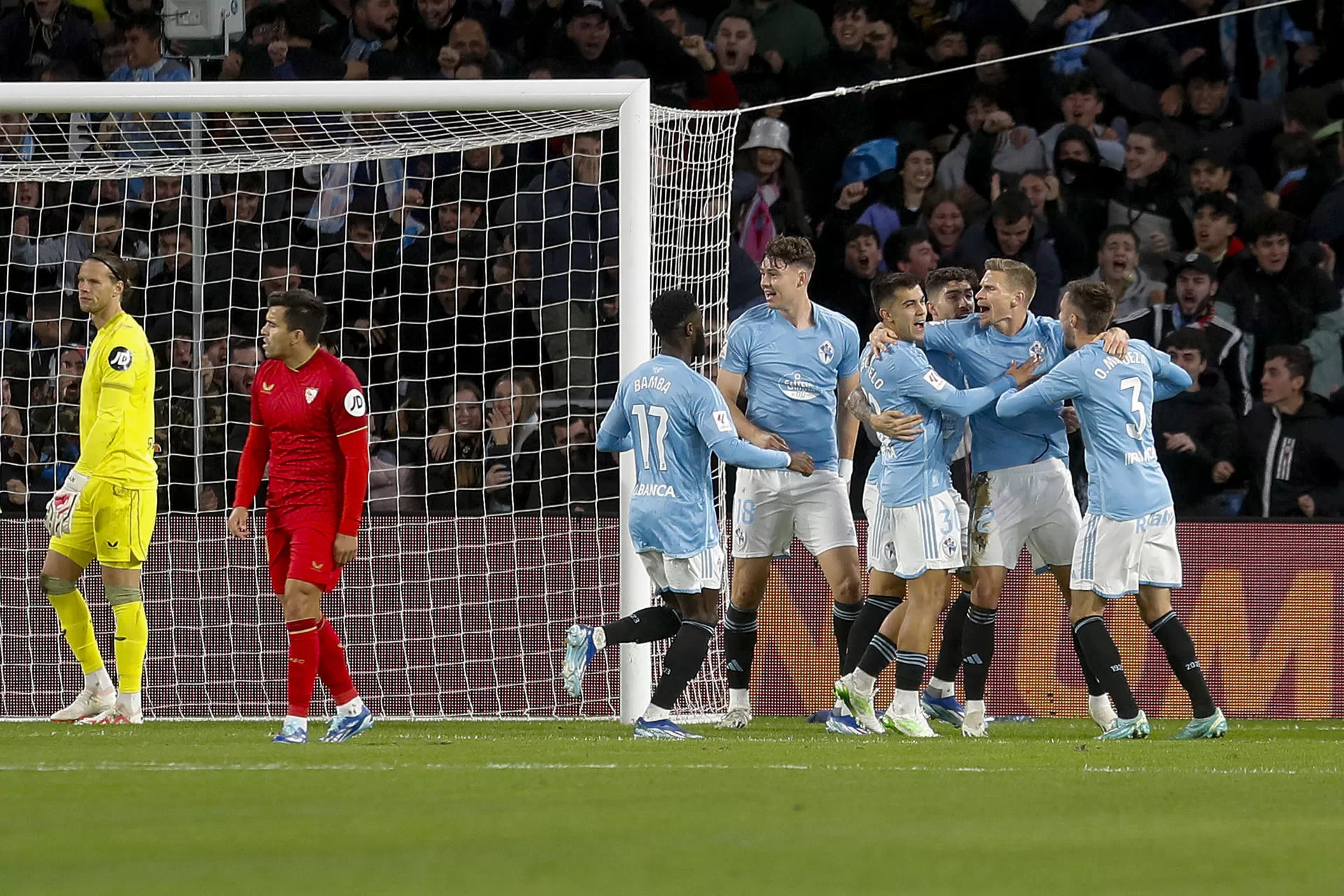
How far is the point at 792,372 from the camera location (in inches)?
337

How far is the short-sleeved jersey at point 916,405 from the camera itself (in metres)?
7.94

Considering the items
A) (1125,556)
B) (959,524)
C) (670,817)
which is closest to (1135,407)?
(1125,556)

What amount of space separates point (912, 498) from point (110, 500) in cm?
363

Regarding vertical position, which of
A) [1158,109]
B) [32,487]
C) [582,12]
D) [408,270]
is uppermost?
[582,12]

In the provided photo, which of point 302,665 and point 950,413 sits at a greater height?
point 950,413

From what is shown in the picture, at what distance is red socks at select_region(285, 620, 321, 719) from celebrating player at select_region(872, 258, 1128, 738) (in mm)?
2779

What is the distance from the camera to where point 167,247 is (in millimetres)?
11406

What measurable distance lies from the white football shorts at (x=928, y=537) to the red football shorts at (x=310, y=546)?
2303 millimetres

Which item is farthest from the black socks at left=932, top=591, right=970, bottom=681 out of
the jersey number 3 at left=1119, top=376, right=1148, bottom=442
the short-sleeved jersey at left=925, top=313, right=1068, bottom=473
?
the jersey number 3 at left=1119, top=376, right=1148, bottom=442

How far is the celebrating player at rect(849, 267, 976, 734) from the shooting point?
8.24 meters

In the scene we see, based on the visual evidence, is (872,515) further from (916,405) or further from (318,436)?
(318,436)

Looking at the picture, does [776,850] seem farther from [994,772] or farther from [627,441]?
[627,441]

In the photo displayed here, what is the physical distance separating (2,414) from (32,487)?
1.46 feet

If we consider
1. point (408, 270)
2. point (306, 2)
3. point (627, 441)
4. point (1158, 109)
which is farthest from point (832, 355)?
point (306, 2)
